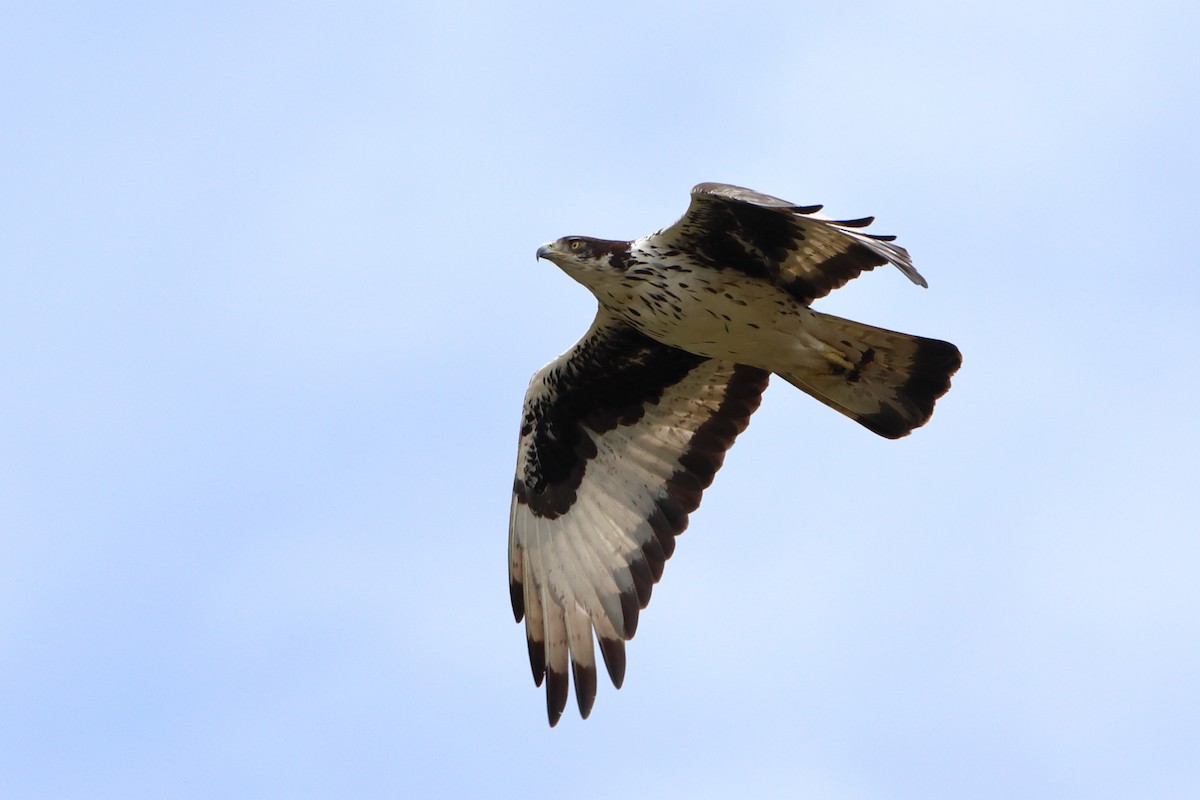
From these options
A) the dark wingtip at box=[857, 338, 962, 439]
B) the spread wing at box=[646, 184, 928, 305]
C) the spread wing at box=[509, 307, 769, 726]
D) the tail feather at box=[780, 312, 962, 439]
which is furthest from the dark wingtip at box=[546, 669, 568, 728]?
the spread wing at box=[646, 184, 928, 305]

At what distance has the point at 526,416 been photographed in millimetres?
10070

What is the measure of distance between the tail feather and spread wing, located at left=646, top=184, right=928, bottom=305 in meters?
0.23

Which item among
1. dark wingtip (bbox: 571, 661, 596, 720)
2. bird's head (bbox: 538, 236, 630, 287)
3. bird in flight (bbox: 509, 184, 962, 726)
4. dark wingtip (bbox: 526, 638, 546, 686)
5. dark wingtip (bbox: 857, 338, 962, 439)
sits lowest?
dark wingtip (bbox: 571, 661, 596, 720)

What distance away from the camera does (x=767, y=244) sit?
8.72 metres

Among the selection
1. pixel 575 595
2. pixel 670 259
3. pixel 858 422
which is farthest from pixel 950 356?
pixel 575 595

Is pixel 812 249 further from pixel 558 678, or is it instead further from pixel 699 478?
pixel 558 678

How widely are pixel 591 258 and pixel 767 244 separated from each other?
956 millimetres

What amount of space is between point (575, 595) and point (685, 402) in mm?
1335

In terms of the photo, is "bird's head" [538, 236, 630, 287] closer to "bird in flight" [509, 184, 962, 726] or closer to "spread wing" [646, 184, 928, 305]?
"bird in flight" [509, 184, 962, 726]

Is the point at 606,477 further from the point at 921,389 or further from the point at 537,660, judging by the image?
the point at 921,389

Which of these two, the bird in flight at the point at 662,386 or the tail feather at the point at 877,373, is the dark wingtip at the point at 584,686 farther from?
the tail feather at the point at 877,373

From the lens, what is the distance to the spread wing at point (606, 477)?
955 cm

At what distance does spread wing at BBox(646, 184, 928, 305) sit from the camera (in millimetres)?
8508

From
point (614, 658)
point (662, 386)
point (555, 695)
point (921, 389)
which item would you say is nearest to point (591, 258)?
point (662, 386)
